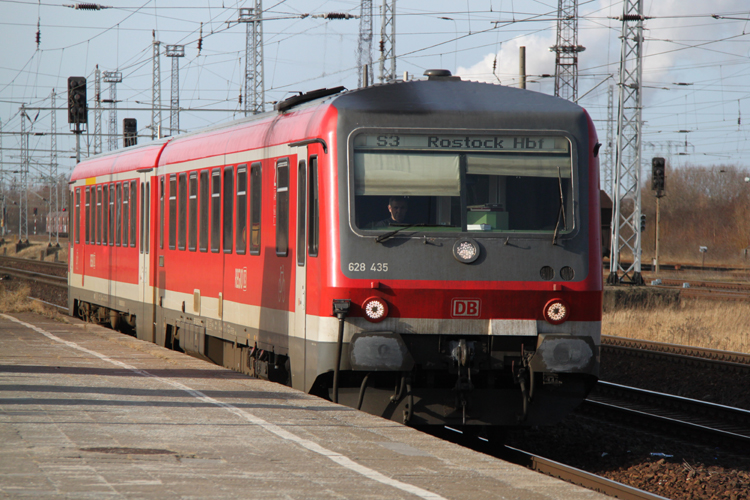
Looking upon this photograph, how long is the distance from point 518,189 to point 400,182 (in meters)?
1.10

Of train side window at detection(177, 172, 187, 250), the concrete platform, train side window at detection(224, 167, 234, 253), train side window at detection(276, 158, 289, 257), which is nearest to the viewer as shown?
the concrete platform

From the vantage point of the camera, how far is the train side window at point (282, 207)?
32.7ft

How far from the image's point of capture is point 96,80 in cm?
5600

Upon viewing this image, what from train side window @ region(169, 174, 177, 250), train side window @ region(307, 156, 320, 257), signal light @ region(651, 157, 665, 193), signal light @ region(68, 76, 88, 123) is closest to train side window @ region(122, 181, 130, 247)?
train side window @ region(169, 174, 177, 250)

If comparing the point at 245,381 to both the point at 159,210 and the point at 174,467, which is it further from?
the point at 159,210

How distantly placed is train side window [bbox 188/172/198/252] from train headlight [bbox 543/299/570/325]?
6139mm

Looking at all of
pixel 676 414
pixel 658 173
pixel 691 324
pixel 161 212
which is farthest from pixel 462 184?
pixel 658 173

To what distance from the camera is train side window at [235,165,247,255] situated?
11.4m

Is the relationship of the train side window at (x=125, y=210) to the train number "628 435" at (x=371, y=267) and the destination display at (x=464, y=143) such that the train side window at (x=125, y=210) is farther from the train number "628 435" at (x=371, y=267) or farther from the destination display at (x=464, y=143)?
the train number "628 435" at (x=371, y=267)

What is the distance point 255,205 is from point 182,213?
327 cm

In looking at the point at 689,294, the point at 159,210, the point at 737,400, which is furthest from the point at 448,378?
the point at 689,294

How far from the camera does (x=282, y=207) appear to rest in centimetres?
1012

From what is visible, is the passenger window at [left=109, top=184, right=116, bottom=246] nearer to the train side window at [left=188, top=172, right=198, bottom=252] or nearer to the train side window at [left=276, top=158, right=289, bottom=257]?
the train side window at [left=188, top=172, right=198, bottom=252]

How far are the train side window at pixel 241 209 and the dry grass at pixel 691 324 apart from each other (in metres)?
10.3
